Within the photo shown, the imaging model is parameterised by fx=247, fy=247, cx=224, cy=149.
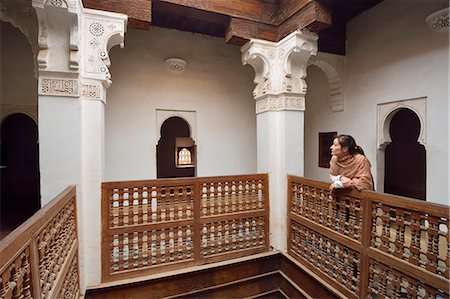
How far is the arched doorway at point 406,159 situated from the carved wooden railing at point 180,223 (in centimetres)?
417

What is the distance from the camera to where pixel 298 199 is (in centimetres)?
318

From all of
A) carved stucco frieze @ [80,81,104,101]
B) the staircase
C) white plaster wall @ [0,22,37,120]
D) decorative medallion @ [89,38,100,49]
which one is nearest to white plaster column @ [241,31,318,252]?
the staircase

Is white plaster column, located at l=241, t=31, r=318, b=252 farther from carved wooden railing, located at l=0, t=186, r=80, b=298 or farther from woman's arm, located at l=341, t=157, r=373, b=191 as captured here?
carved wooden railing, located at l=0, t=186, r=80, b=298

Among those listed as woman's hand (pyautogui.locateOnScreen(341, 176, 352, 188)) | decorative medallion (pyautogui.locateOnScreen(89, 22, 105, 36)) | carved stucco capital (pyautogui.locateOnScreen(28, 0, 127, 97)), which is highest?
decorative medallion (pyautogui.locateOnScreen(89, 22, 105, 36))

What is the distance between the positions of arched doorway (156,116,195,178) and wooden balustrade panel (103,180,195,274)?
599 cm

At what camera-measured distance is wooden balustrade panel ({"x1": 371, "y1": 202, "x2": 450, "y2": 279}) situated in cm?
166

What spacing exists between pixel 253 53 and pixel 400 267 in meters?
2.80

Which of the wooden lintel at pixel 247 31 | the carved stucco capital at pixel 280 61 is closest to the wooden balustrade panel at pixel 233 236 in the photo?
the carved stucco capital at pixel 280 61

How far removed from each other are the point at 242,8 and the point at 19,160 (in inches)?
198

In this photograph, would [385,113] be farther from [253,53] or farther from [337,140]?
[253,53]

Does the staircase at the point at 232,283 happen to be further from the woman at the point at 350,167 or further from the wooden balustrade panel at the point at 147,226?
the woman at the point at 350,167

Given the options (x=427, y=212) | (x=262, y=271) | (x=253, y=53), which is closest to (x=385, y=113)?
(x=253, y=53)

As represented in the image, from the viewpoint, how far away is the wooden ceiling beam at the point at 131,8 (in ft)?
8.49

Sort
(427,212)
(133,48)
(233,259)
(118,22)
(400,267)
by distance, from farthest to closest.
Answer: (133,48), (233,259), (118,22), (400,267), (427,212)
